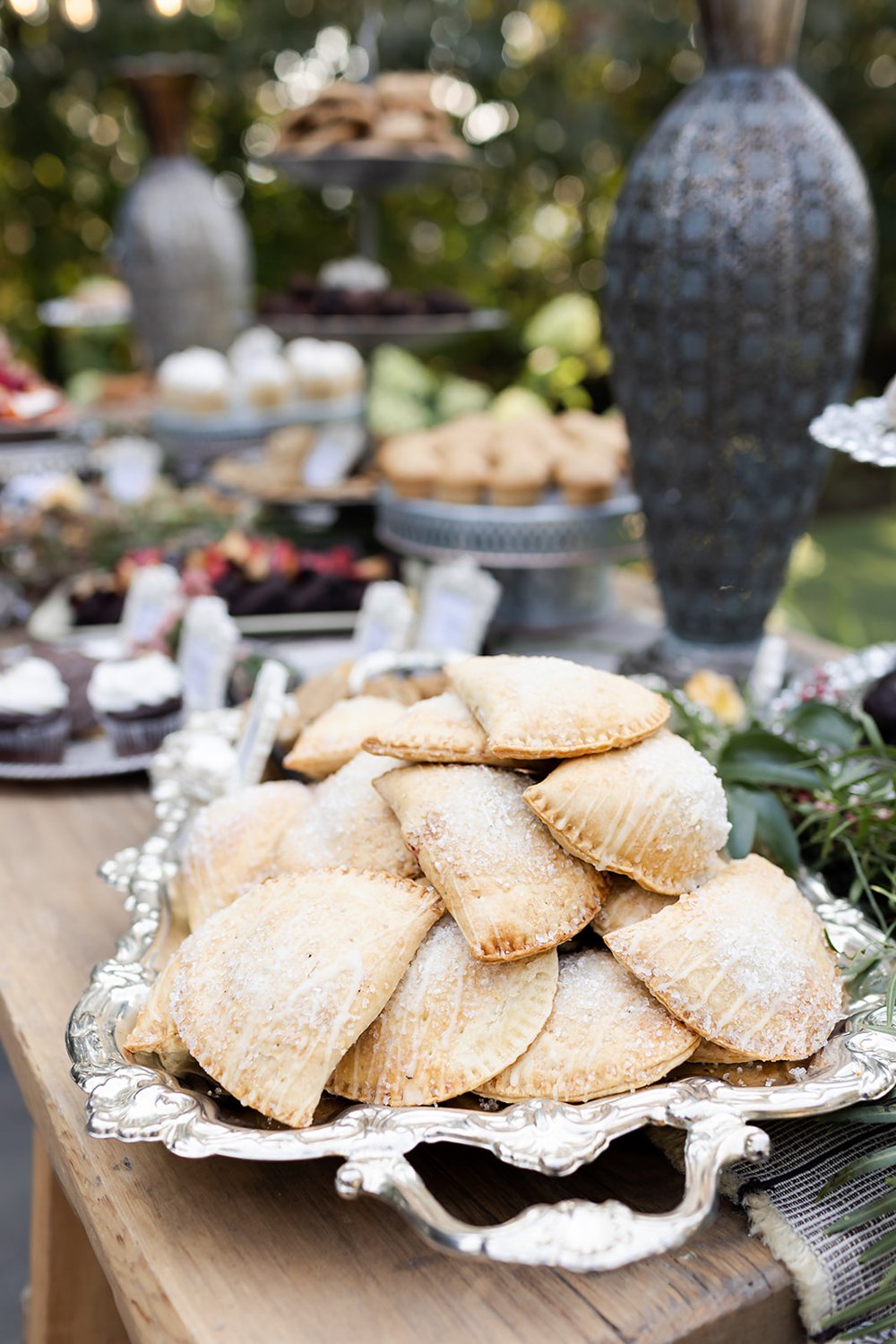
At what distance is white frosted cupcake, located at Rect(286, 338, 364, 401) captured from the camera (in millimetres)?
2361

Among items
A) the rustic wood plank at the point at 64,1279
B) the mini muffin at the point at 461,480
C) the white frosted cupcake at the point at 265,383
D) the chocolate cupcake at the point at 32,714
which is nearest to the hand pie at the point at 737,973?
the rustic wood plank at the point at 64,1279

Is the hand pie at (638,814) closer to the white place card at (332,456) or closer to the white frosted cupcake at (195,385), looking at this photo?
the white place card at (332,456)

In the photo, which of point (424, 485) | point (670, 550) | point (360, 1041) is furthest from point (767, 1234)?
point (424, 485)

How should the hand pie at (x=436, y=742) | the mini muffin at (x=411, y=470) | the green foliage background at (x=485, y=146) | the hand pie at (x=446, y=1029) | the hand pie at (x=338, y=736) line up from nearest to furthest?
the hand pie at (x=446, y=1029) → the hand pie at (x=436, y=742) → the hand pie at (x=338, y=736) → the mini muffin at (x=411, y=470) → the green foliage background at (x=485, y=146)

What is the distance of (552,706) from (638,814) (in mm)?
92

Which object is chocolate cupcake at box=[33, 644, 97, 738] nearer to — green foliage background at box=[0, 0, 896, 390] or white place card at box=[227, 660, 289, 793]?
white place card at box=[227, 660, 289, 793]

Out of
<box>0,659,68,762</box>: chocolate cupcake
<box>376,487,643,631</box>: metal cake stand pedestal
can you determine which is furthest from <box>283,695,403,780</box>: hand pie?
<box>376,487,643,631</box>: metal cake stand pedestal

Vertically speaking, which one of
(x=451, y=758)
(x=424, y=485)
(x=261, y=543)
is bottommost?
(x=261, y=543)

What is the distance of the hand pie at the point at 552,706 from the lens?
28.9 inches

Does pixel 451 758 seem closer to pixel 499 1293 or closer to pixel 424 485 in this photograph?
pixel 499 1293

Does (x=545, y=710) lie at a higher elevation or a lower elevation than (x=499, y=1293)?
higher

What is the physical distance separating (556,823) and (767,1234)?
0.85 ft

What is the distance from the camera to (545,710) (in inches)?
29.6

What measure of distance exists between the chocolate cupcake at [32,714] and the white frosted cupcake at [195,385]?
1031mm
